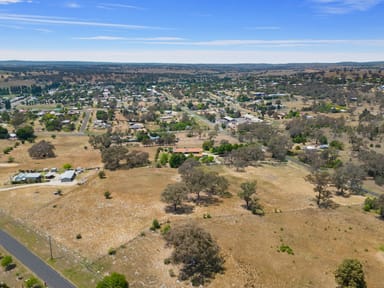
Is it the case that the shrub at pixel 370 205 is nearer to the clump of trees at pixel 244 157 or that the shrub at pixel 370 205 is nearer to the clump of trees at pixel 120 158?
the clump of trees at pixel 244 157

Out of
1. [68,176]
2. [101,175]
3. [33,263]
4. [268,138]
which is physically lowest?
[68,176]

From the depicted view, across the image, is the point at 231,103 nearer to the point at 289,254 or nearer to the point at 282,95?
the point at 282,95

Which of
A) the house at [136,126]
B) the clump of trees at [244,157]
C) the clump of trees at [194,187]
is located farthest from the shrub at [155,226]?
the house at [136,126]

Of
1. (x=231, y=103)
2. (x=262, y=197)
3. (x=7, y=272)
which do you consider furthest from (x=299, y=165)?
(x=231, y=103)

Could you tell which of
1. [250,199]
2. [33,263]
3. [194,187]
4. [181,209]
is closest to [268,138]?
[250,199]

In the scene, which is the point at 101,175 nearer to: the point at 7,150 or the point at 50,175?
the point at 50,175

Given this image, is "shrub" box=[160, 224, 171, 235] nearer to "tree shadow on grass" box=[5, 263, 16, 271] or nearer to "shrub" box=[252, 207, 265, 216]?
"shrub" box=[252, 207, 265, 216]

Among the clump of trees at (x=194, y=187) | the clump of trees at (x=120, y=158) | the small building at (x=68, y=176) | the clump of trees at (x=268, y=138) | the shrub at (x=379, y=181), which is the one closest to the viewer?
the clump of trees at (x=194, y=187)

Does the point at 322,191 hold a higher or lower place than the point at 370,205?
higher
